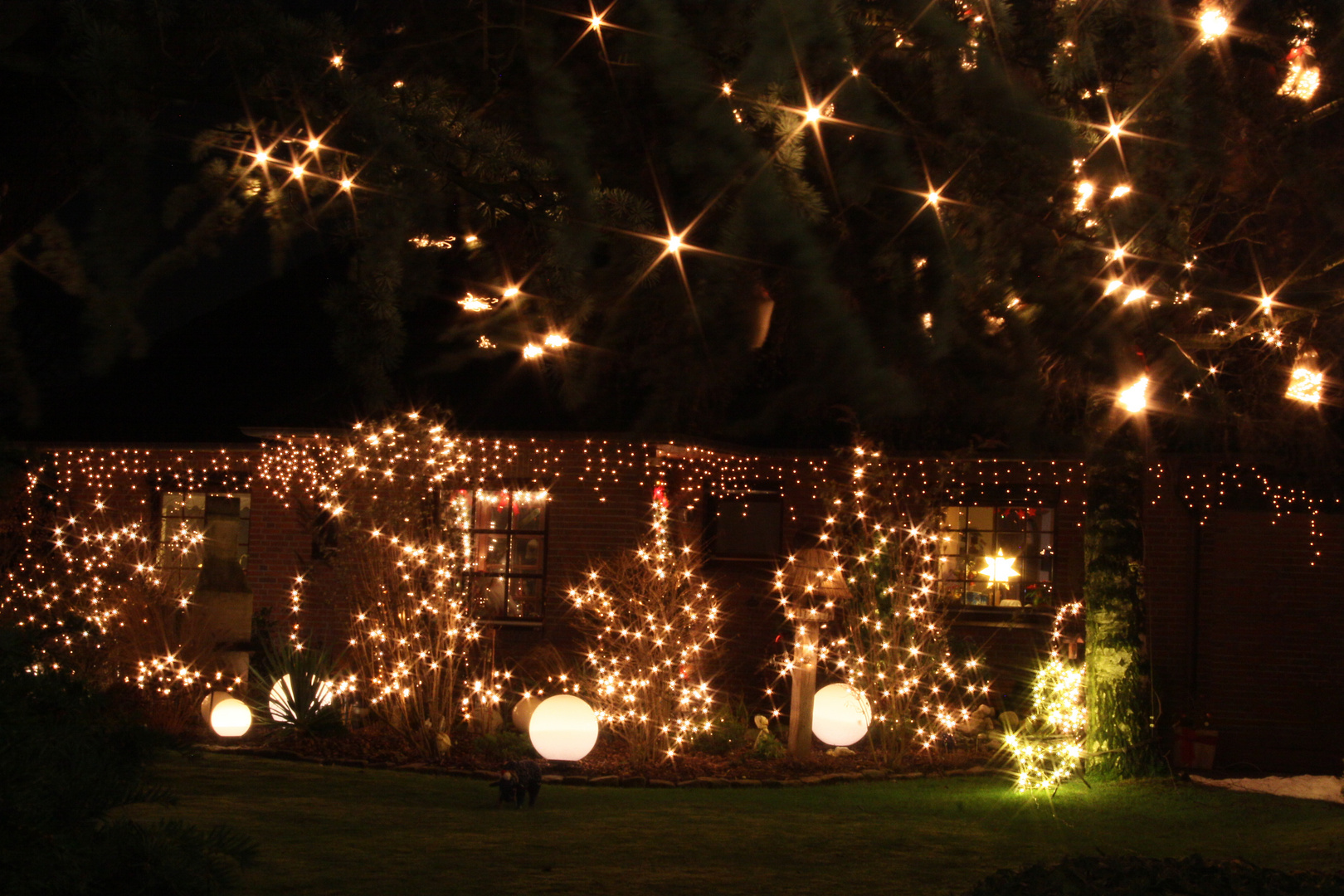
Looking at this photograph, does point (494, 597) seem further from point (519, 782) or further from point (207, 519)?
point (519, 782)

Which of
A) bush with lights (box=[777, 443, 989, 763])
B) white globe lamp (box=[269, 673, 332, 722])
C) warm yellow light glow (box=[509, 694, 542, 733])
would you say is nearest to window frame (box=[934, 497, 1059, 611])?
bush with lights (box=[777, 443, 989, 763])

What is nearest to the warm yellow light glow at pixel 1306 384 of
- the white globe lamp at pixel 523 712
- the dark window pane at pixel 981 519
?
the dark window pane at pixel 981 519

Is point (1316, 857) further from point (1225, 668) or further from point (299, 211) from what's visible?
point (299, 211)

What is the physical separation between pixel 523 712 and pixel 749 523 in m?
4.13

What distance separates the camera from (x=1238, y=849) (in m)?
7.21

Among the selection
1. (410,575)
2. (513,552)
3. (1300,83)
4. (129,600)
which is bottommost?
(129,600)

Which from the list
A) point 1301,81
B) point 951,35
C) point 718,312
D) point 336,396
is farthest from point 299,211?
point 336,396

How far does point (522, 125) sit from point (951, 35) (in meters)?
1.41

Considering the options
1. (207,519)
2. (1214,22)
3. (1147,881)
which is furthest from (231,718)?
(1214,22)

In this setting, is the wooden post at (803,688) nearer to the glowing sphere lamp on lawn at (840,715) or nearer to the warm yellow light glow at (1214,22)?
the glowing sphere lamp on lawn at (840,715)

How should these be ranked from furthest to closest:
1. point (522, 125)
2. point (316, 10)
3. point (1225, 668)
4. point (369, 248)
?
point (1225, 668)
point (522, 125)
point (316, 10)
point (369, 248)

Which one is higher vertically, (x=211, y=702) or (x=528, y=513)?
(x=528, y=513)

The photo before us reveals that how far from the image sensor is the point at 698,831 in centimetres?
728

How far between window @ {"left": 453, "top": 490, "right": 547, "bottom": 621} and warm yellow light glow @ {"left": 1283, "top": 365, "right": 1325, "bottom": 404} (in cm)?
697
